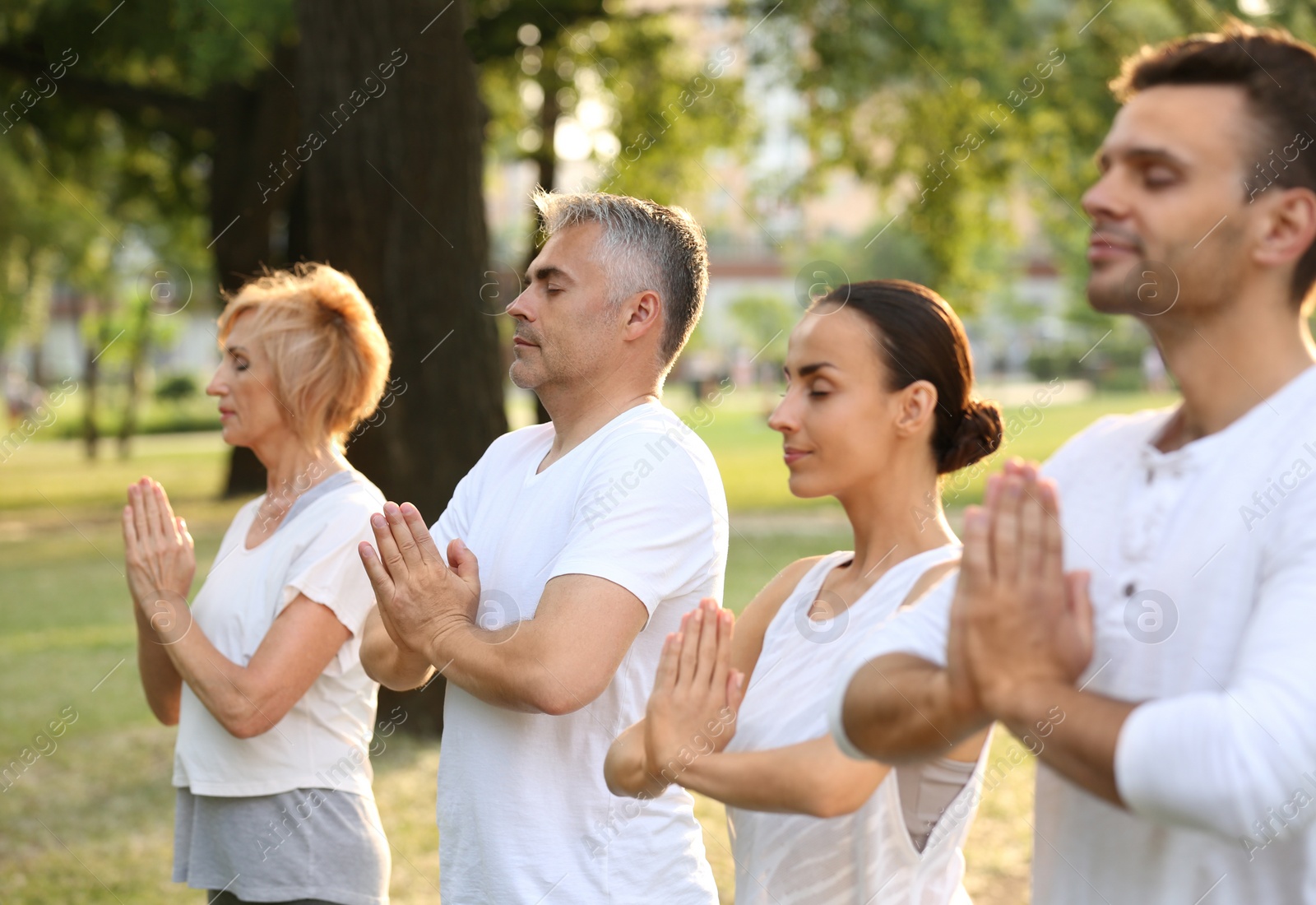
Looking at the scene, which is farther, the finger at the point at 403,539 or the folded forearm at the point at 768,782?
the finger at the point at 403,539

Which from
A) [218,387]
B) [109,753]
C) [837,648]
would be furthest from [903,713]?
[109,753]

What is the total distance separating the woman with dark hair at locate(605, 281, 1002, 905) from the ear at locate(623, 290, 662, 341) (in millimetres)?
441

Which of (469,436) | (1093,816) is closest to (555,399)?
(1093,816)

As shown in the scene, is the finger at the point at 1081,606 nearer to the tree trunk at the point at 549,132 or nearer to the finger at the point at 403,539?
the finger at the point at 403,539

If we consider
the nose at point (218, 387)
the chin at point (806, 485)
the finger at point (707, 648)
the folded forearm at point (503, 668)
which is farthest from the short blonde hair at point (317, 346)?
the finger at point (707, 648)

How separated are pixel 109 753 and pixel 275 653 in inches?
217

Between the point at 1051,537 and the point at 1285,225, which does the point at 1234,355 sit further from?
the point at 1051,537

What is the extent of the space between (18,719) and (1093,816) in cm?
843

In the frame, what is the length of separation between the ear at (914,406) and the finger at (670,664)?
0.61 metres

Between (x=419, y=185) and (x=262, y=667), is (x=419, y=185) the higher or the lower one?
the higher one

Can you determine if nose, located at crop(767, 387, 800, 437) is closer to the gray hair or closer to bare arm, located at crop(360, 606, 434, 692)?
the gray hair

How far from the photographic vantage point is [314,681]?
3.17 metres

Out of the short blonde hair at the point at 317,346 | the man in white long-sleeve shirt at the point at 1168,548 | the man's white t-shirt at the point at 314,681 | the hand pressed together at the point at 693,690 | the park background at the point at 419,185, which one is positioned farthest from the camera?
the park background at the point at 419,185

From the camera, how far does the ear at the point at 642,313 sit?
2.85 m
